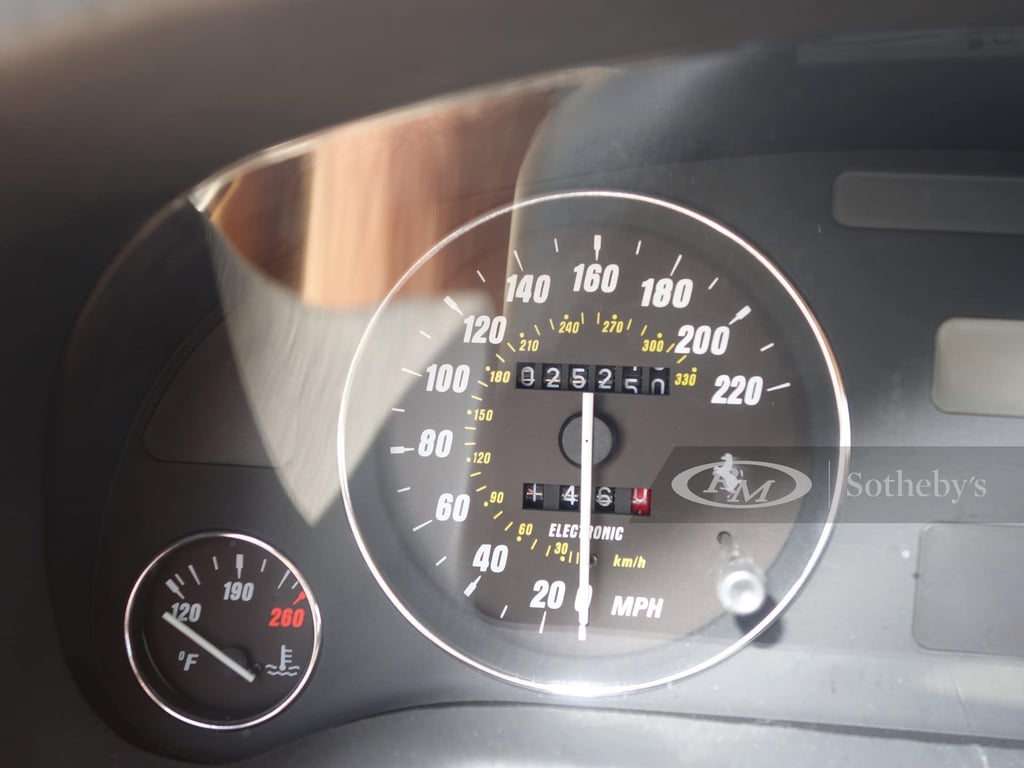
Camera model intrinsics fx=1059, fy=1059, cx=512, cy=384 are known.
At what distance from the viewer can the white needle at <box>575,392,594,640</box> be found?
1.66 meters

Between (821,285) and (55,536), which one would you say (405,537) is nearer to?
(55,536)

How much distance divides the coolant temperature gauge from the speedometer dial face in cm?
16

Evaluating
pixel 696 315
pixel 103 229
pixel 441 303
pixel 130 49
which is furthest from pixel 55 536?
pixel 696 315

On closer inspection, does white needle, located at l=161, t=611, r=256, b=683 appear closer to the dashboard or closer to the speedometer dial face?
the dashboard

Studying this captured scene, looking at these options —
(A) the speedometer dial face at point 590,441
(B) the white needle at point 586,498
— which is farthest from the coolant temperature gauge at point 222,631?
(B) the white needle at point 586,498

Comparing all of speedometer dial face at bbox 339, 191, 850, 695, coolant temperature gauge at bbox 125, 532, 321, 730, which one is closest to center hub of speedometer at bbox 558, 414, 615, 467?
speedometer dial face at bbox 339, 191, 850, 695

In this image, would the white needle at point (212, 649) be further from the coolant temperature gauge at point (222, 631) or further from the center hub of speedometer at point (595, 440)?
the center hub of speedometer at point (595, 440)

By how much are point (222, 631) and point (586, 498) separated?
623 millimetres

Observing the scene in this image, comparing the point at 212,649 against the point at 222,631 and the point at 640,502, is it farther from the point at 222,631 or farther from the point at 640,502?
the point at 640,502

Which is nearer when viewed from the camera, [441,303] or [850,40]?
[850,40]

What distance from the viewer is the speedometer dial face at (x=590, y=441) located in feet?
5.48

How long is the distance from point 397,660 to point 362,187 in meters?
0.75

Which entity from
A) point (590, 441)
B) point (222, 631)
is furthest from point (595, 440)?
point (222, 631)

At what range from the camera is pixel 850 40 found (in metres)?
1.32
